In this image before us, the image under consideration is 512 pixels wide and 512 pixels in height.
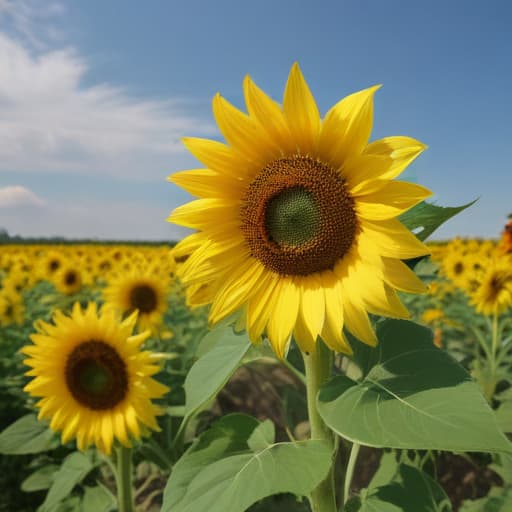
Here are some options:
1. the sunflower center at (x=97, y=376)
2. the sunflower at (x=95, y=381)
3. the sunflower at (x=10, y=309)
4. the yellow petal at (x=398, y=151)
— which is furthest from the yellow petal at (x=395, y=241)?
the sunflower at (x=10, y=309)

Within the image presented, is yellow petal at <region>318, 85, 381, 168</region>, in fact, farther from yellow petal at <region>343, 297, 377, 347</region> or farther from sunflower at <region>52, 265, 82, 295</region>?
sunflower at <region>52, 265, 82, 295</region>

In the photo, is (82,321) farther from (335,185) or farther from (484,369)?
(484,369)

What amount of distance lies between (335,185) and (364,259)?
218 millimetres

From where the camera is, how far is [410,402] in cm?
116

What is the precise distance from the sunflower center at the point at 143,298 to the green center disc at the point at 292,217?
11.1 feet

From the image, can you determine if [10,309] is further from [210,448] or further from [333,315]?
[333,315]

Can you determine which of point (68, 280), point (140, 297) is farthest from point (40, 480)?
point (68, 280)

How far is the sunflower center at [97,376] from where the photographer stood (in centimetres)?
270

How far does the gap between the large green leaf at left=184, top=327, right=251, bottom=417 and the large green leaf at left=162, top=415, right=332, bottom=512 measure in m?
0.18

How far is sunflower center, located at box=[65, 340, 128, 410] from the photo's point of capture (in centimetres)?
270

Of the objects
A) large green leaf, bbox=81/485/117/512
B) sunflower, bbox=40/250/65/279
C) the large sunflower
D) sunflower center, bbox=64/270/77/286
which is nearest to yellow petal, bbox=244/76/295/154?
the large sunflower

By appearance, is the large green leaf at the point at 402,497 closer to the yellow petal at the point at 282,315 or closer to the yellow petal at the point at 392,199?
the yellow petal at the point at 282,315

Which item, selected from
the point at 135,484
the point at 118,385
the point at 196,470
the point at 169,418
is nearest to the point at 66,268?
the point at 135,484

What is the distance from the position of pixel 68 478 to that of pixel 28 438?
1.48ft
